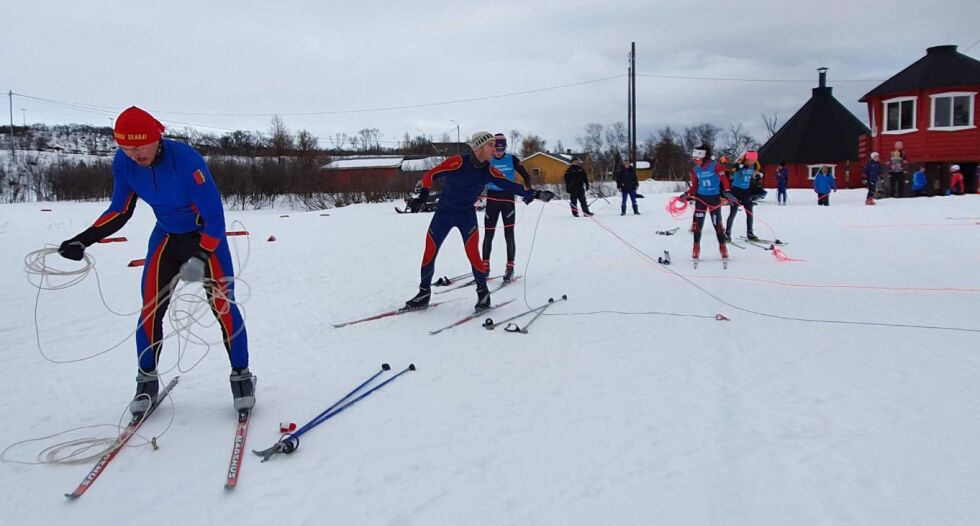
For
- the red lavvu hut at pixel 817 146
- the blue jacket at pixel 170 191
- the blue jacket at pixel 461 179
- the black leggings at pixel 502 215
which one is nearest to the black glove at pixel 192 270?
the blue jacket at pixel 170 191

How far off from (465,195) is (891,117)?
1035 inches

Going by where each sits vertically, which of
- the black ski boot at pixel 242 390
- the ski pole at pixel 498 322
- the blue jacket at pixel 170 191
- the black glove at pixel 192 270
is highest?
the blue jacket at pixel 170 191

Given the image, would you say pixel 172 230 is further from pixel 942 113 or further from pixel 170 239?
pixel 942 113

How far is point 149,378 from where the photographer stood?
12.1ft

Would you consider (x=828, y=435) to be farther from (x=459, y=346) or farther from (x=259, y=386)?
(x=259, y=386)

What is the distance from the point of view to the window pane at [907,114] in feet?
78.9

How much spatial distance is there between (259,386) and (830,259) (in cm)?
912

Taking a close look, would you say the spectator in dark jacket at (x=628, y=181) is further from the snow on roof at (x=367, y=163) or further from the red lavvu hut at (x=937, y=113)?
the snow on roof at (x=367, y=163)

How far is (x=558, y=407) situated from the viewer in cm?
385

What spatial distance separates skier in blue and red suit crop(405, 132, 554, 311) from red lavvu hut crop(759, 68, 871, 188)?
97.6ft

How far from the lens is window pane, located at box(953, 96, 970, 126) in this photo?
76.1ft

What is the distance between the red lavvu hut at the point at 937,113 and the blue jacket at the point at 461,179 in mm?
24750

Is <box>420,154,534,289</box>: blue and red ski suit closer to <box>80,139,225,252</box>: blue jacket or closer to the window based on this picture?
<box>80,139,225,252</box>: blue jacket

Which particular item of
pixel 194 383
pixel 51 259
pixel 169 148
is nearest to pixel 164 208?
pixel 169 148
